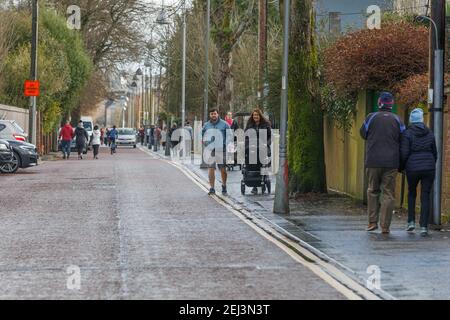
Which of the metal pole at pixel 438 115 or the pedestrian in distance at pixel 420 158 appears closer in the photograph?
the pedestrian in distance at pixel 420 158

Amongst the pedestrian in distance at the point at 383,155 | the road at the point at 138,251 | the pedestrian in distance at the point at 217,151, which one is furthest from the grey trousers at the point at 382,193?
the pedestrian in distance at the point at 217,151

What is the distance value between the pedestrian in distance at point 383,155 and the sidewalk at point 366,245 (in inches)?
15.3

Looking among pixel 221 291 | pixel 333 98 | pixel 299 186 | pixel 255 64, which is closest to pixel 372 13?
pixel 333 98

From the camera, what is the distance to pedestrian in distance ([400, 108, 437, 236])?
48.9ft

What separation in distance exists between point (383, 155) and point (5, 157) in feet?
60.8

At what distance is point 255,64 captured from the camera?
54.4m

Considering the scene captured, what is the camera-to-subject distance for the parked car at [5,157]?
31.2 meters

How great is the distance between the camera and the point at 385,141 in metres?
15.1

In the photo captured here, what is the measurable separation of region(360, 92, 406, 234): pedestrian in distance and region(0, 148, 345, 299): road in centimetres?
176

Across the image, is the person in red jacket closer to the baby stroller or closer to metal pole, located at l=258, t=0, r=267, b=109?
metal pole, located at l=258, t=0, r=267, b=109

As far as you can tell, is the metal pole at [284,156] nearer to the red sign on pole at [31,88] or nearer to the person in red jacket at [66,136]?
the red sign on pole at [31,88]

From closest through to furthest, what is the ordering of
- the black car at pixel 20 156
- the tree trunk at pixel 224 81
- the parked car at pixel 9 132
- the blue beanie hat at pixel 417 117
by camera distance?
1. the blue beanie hat at pixel 417 117
2. the black car at pixel 20 156
3. the parked car at pixel 9 132
4. the tree trunk at pixel 224 81

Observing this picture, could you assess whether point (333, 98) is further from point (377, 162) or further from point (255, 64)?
point (255, 64)
